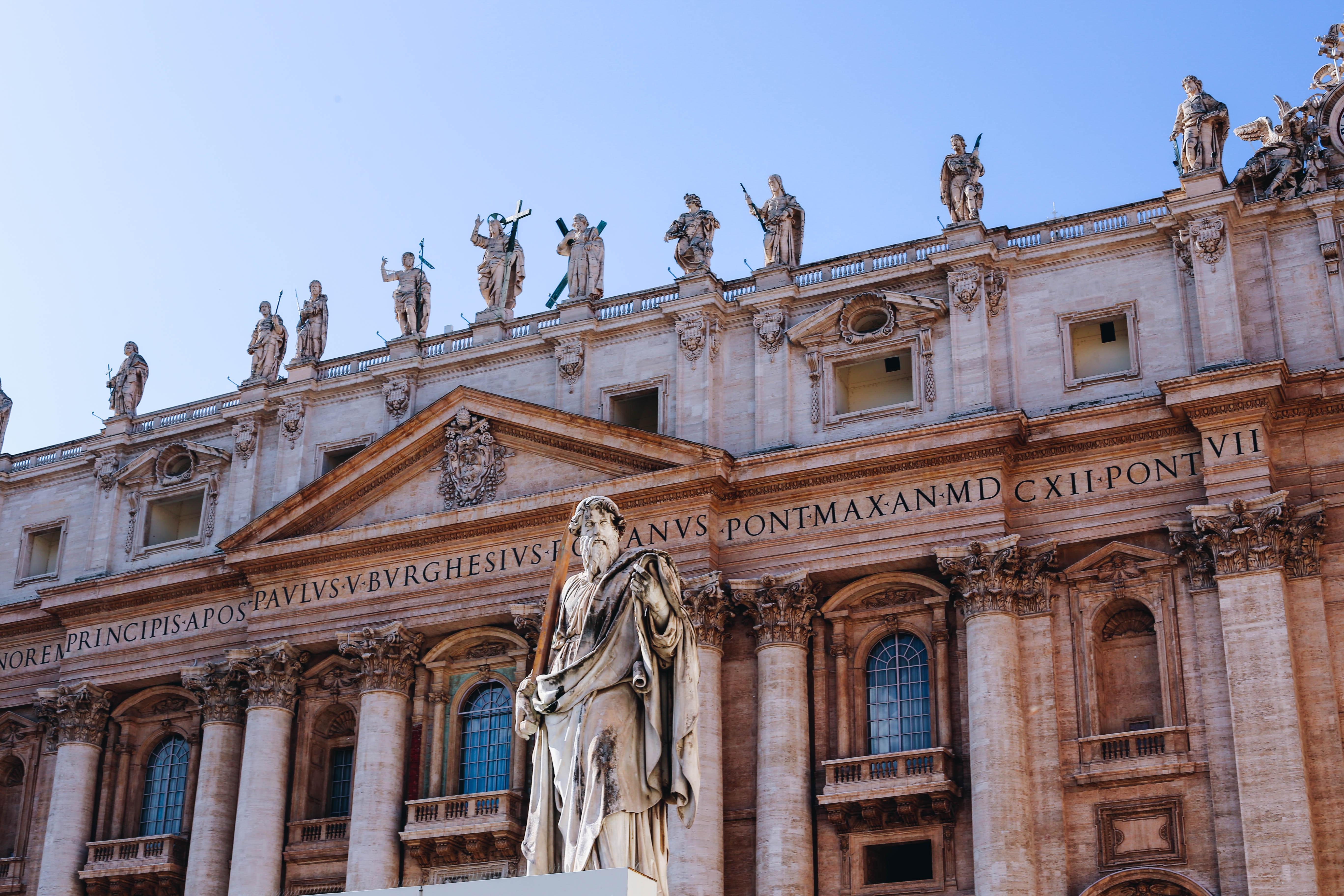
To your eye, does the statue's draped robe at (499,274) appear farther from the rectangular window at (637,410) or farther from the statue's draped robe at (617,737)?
the statue's draped robe at (617,737)

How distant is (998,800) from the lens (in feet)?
85.6

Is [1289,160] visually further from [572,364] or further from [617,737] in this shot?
[617,737]

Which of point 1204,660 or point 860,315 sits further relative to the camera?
point 860,315

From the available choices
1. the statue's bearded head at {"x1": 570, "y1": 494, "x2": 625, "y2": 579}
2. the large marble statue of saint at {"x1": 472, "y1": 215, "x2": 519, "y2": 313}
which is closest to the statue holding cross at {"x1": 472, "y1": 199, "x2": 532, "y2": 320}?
the large marble statue of saint at {"x1": 472, "y1": 215, "x2": 519, "y2": 313}

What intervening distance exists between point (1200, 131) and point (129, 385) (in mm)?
23142

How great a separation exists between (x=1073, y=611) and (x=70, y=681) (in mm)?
20198

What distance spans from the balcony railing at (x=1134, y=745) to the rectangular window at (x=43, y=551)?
23131mm

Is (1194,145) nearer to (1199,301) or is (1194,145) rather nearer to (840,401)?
(1199,301)

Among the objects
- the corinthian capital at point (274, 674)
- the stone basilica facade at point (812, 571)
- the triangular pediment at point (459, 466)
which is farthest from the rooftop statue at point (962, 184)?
the corinthian capital at point (274, 674)

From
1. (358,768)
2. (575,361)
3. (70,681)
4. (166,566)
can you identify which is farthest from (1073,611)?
(70,681)

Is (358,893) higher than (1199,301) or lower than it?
lower

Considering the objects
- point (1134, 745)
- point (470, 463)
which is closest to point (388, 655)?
point (470, 463)

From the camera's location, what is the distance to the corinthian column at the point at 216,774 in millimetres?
32188

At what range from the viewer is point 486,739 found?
31.6m
